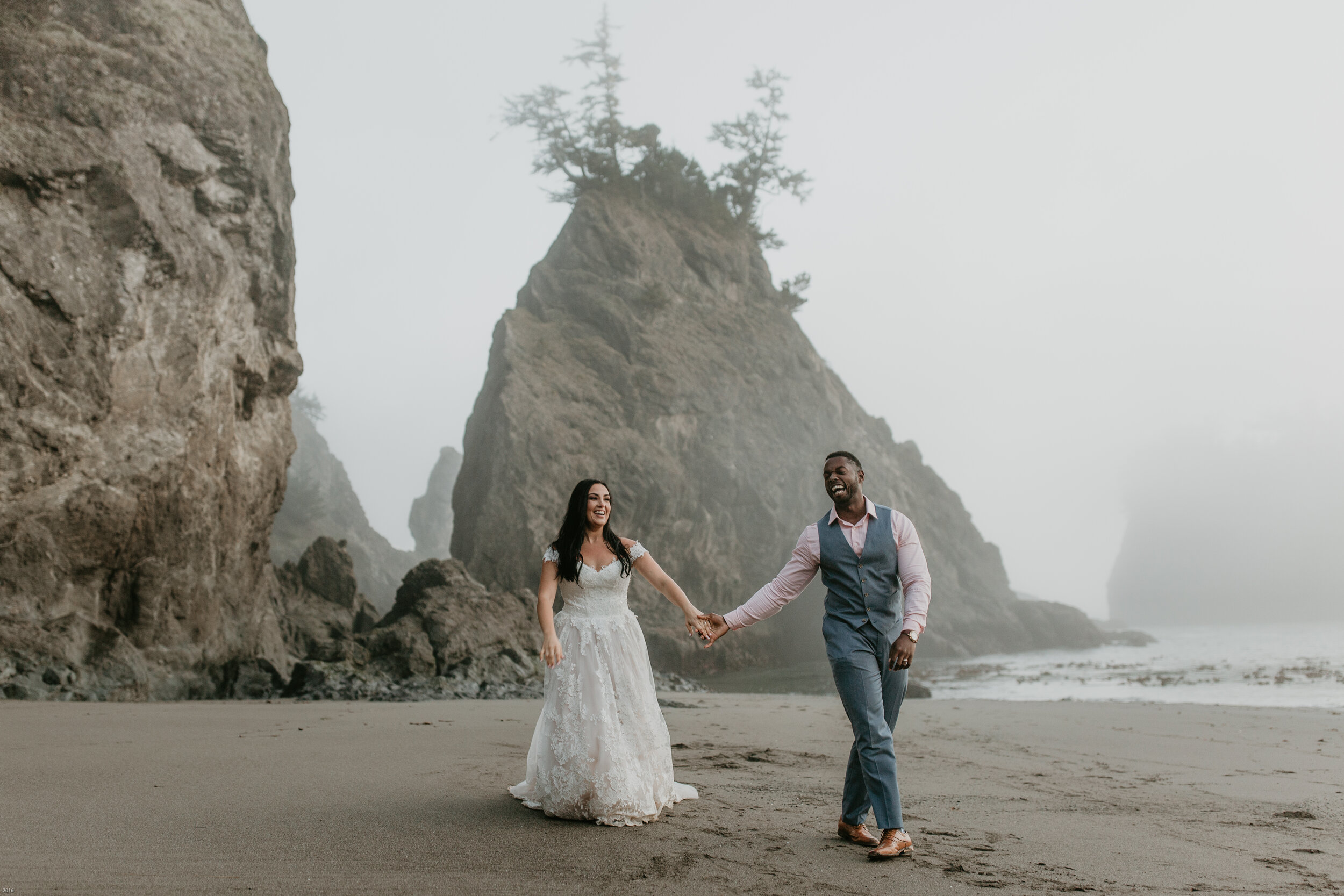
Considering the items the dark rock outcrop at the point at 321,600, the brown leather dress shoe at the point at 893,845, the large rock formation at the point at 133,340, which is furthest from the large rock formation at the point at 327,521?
the brown leather dress shoe at the point at 893,845

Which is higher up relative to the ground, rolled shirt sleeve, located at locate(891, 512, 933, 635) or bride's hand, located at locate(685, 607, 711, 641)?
rolled shirt sleeve, located at locate(891, 512, 933, 635)

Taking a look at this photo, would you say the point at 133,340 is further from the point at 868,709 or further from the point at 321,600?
the point at 868,709

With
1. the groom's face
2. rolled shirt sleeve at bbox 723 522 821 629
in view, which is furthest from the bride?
the groom's face

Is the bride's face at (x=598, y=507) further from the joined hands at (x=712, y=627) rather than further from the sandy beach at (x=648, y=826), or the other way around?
the sandy beach at (x=648, y=826)

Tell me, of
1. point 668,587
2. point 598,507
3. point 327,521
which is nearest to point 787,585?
point 668,587

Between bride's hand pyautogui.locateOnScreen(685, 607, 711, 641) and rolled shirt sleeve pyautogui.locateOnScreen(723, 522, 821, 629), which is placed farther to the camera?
bride's hand pyautogui.locateOnScreen(685, 607, 711, 641)

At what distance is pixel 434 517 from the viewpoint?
80.0 metres

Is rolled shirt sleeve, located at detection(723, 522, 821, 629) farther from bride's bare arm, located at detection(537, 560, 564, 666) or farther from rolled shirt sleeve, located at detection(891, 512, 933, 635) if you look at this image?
bride's bare arm, located at detection(537, 560, 564, 666)

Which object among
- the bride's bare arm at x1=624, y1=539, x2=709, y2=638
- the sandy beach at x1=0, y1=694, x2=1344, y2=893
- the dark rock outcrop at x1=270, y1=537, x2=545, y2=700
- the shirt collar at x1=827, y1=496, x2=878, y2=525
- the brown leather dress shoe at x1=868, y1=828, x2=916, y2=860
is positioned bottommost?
the dark rock outcrop at x1=270, y1=537, x2=545, y2=700

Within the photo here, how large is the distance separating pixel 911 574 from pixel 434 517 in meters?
78.9

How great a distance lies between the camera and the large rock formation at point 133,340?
42.1ft

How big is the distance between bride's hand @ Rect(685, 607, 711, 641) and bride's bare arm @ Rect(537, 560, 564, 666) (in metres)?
0.83

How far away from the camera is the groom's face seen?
4637 mm

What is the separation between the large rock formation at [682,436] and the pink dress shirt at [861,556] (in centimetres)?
2318
